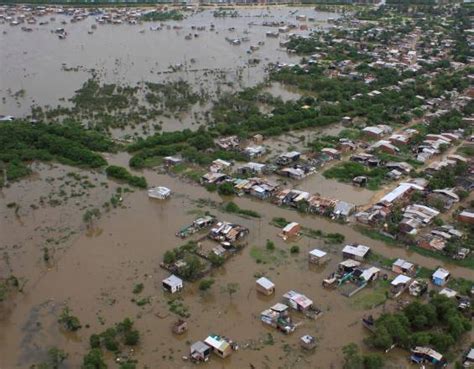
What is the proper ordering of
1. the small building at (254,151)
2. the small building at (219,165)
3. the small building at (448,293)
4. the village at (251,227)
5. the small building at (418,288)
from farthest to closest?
1. the small building at (254,151)
2. the small building at (219,165)
3. the small building at (418,288)
4. the small building at (448,293)
5. the village at (251,227)

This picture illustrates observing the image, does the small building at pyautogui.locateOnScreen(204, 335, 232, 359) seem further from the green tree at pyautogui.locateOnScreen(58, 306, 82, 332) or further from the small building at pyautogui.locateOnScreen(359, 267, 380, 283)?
the small building at pyautogui.locateOnScreen(359, 267, 380, 283)

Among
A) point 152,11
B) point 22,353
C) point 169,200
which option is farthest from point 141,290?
point 152,11

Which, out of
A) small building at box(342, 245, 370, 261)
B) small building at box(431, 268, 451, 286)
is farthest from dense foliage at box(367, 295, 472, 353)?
small building at box(342, 245, 370, 261)

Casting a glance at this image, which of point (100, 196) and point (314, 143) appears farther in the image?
point (314, 143)

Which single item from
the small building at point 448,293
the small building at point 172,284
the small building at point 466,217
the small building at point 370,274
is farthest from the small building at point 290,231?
the small building at point 466,217

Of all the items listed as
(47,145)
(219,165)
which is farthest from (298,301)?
(47,145)

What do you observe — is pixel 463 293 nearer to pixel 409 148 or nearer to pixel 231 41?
pixel 409 148

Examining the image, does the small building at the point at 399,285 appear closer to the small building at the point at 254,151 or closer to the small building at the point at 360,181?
the small building at the point at 360,181
